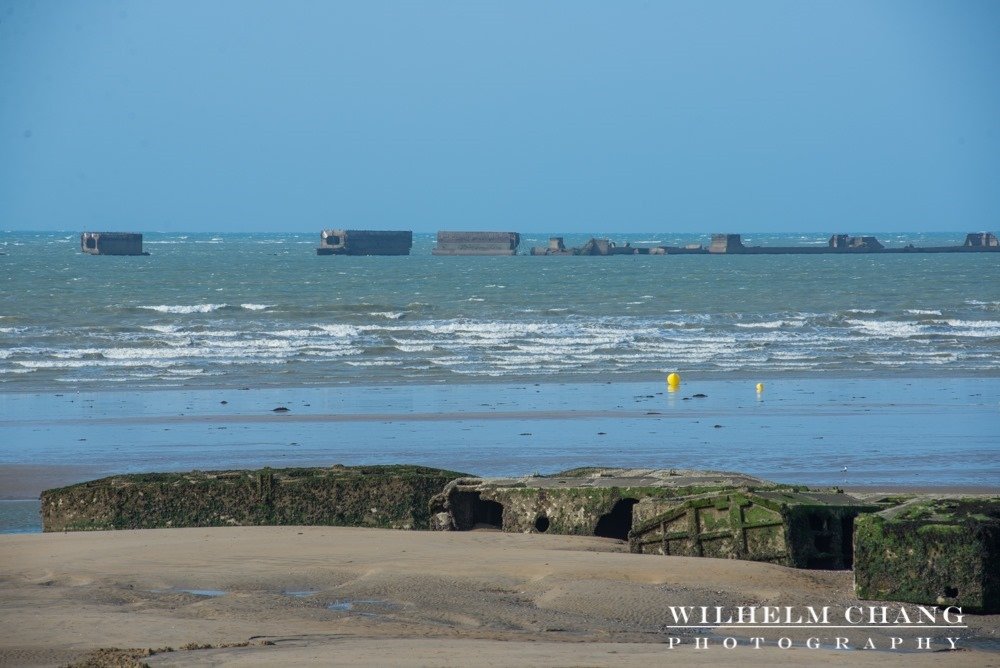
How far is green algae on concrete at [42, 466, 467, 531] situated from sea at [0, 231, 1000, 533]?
2.61 ft

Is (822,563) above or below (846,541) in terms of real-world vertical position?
below

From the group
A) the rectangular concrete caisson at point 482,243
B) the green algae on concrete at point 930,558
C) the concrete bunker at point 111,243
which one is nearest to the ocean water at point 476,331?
the green algae on concrete at point 930,558

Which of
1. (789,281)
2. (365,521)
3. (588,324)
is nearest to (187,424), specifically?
(365,521)

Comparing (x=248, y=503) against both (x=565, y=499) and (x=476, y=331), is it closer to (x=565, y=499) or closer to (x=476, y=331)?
(x=565, y=499)

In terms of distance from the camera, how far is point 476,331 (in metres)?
32.2

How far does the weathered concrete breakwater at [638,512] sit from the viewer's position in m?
6.09

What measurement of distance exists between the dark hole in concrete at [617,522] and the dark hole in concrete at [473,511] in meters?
0.70

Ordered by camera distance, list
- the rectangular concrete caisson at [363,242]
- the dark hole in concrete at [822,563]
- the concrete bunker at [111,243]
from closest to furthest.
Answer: the dark hole in concrete at [822,563]
the concrete bunker at [111,243]
the rectangular concrete caisson at [363,242]

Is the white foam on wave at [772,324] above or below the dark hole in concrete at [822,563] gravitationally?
below

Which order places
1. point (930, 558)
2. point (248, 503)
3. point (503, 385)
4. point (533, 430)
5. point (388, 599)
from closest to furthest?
point (930, 558), point (388, 599), point (248, 503), point (533, 430), point (503, 385)

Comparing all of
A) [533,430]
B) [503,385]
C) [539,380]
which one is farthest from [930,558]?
[539,380]

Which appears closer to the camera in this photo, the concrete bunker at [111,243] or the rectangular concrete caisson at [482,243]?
the concrete bunker at [111,243]

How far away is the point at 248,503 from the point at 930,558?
4.52 metres

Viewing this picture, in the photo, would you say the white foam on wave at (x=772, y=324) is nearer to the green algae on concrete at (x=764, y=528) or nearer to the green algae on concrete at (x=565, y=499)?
the green algae on concrete at (x=565, y=499)
